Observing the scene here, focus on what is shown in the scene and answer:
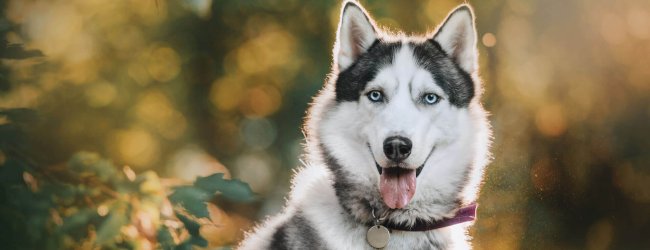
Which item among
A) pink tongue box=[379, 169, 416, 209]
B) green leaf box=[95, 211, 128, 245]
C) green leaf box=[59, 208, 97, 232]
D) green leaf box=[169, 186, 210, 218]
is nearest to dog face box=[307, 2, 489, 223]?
pink tongue box=[379, 169, 416, 209]

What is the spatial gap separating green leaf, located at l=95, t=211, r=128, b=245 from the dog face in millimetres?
844

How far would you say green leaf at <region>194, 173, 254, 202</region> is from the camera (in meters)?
2.65

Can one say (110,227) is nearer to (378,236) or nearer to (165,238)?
(165,238)

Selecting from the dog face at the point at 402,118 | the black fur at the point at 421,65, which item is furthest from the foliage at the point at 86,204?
the black fur at the point at 421,65

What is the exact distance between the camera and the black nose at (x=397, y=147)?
7.95 ft

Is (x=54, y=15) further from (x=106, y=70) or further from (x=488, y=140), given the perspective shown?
(x=488, y=140)

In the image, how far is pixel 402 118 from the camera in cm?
251

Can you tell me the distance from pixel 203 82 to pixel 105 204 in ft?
10.1

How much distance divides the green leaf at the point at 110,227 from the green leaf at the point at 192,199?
11.1 inches

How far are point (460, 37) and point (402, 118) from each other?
47 cm

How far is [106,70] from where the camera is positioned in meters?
5.76

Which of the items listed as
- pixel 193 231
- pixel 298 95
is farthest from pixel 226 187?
pixel 298 95

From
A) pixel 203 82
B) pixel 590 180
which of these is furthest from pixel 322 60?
pixel 590 180

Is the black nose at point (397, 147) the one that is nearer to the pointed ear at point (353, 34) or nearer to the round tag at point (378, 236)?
the round tag at point (378, 236)
